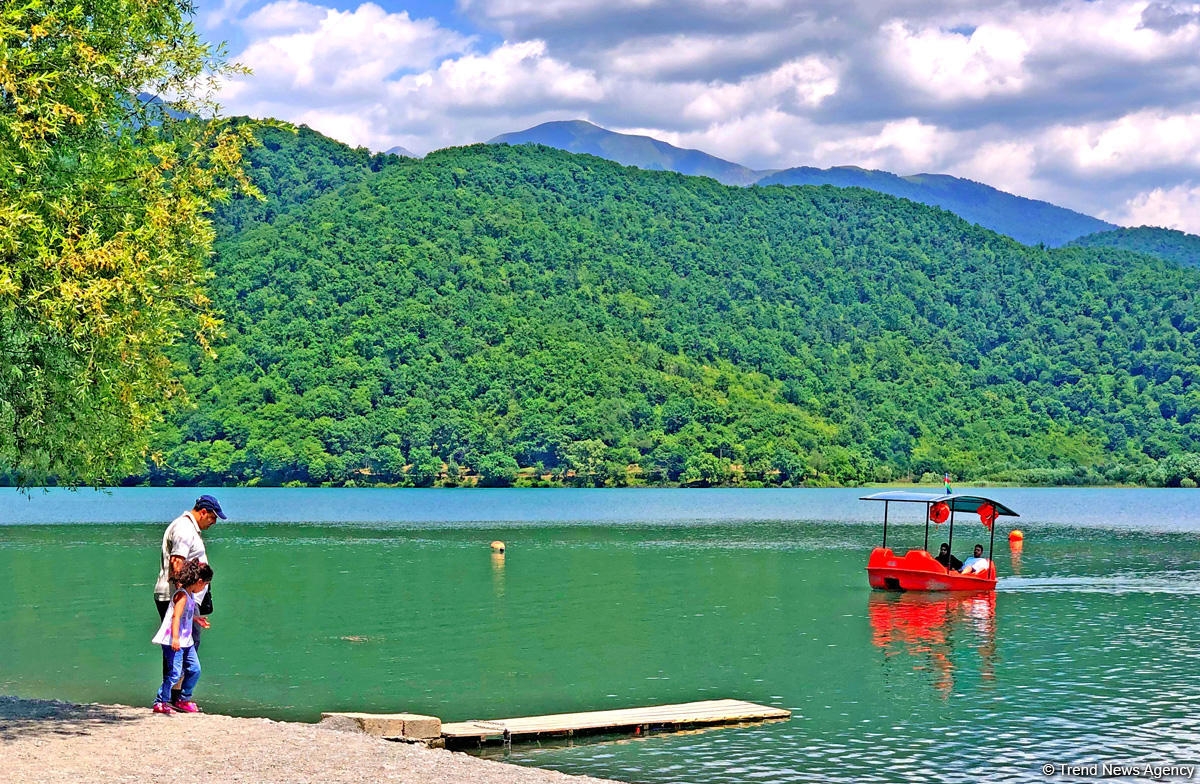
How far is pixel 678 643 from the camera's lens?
32.4 meters

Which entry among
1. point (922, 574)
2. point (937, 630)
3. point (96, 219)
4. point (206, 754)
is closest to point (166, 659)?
point (206, 754)

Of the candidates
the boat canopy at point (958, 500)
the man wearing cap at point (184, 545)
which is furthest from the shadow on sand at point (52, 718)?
the boat canopy at point (958, 500)

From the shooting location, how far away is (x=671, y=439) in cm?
16775

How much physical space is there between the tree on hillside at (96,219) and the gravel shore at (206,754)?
4084 millimetres

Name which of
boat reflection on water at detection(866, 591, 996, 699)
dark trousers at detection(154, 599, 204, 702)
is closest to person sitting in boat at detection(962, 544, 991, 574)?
boat reflection on water at detection(866, 591, 996, 699)

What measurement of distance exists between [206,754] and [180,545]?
3.06 metres

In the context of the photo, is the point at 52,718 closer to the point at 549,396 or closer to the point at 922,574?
the point at 922,574

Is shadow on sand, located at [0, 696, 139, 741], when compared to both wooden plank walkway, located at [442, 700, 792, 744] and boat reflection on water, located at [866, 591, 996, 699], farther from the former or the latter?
boat reflection on water, located at [866, 591, 996, 699]

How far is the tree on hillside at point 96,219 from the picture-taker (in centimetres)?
1584

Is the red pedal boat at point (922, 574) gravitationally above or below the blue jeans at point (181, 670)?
below

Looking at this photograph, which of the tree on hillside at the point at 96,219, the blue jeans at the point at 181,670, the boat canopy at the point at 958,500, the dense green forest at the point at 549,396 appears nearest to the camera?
the tree on hillside at the point at 96,219

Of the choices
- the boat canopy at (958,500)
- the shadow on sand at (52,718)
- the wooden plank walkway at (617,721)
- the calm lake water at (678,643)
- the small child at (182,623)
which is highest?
the boat canopy at (958,500)

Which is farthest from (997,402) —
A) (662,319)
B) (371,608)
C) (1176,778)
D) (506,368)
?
(1176,778)

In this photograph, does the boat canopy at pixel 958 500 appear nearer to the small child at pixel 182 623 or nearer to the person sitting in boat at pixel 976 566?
the person sitting in boat at pixel 976 566
